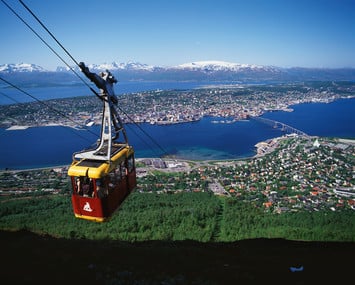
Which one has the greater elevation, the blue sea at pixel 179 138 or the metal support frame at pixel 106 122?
the metal support frame at pixel 106 122

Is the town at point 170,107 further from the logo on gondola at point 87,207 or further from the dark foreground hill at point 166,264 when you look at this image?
the logo on gondola at point 87,207

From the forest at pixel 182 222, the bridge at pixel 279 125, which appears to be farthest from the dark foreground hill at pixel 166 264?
the bridge at pixel 279 125

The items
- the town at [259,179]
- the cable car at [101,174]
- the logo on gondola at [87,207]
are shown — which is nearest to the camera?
the cable car at [101,174]

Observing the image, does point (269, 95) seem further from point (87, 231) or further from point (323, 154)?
point (87, 231)

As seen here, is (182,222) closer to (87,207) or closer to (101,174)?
(87,207)

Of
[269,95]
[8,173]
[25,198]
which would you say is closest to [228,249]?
[25,198]
